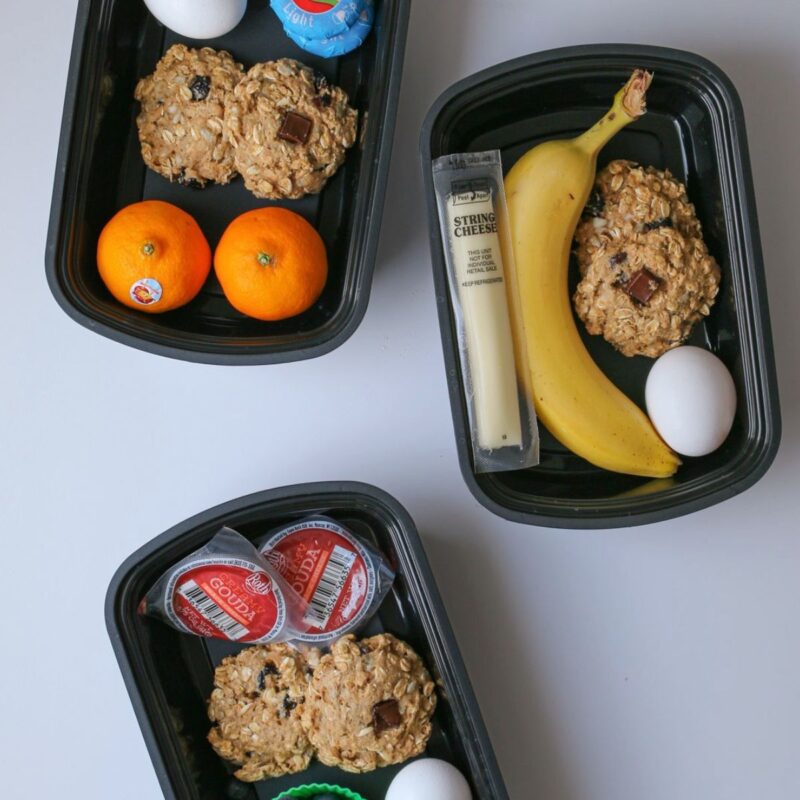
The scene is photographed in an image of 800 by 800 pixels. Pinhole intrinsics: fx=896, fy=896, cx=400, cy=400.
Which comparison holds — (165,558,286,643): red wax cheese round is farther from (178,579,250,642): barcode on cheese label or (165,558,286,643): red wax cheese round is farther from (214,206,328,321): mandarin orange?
(214,206,328,321): mandarin orange

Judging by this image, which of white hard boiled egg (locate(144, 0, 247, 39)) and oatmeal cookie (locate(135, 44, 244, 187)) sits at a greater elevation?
white hard boiled egg (locate(144, 0, 247, 39))

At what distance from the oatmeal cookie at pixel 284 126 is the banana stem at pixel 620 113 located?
0.85ft

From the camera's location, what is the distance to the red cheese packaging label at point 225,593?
35.6 inches

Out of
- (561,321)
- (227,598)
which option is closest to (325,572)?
(227,598)

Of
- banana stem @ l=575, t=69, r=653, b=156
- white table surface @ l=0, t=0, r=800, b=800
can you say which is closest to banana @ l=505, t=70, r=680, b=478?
banana stem @ l=575, t=69, r=653, b=156

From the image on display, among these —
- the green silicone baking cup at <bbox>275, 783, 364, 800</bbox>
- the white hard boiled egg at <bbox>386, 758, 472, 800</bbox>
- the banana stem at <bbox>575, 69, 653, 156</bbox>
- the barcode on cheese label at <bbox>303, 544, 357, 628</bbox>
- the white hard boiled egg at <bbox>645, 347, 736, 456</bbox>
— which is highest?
the banana stem at <bbox>575, 69, 653, 156</bbox>

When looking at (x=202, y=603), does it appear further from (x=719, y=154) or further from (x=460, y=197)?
(x=719, y=154)

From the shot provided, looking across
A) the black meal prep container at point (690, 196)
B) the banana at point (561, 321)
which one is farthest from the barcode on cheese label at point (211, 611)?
the banana at point (561, 321)

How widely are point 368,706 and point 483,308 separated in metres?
0.42

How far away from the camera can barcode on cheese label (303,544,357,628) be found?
37.1 inches

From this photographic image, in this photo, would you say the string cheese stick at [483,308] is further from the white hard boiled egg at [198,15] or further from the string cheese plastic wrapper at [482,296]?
the white hard boiled egg at [198,15]

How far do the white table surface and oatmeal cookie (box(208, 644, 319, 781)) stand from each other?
0.17m

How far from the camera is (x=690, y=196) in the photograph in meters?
1.01

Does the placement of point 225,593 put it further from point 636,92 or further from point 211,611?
point 636,92
